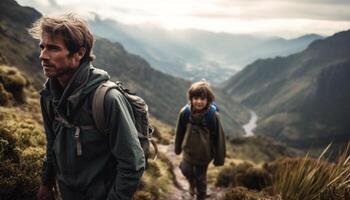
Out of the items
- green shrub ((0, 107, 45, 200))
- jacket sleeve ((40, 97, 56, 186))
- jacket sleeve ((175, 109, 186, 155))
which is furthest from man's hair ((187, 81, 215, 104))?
jacket sleeve ((40, 97, 56, 186))

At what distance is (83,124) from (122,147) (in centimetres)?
44

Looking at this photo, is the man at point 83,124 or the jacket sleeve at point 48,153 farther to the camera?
the jacket sleeve at point 48,153

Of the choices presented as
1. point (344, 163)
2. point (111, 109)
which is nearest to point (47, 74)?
point (111, 109)

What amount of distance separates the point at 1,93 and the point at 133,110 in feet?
33.2

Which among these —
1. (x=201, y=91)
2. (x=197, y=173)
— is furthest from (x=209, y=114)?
(x=197, y=173)

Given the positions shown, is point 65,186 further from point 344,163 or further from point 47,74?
point 344,163

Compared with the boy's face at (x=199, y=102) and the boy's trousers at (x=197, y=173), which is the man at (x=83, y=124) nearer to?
the boy's face at (x=199, y=102)

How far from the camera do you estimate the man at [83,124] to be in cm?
315

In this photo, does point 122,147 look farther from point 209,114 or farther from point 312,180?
point 209,114

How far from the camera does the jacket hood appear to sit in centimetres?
322

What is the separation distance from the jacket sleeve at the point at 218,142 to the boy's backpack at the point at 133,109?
13.3ft

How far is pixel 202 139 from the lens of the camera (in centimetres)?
798

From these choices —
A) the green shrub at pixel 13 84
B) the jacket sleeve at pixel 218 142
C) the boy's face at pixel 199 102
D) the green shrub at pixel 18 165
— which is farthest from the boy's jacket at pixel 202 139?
the green shrub at pixel 13 84

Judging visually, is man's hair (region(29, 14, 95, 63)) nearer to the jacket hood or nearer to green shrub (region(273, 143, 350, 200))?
the jacket hood
